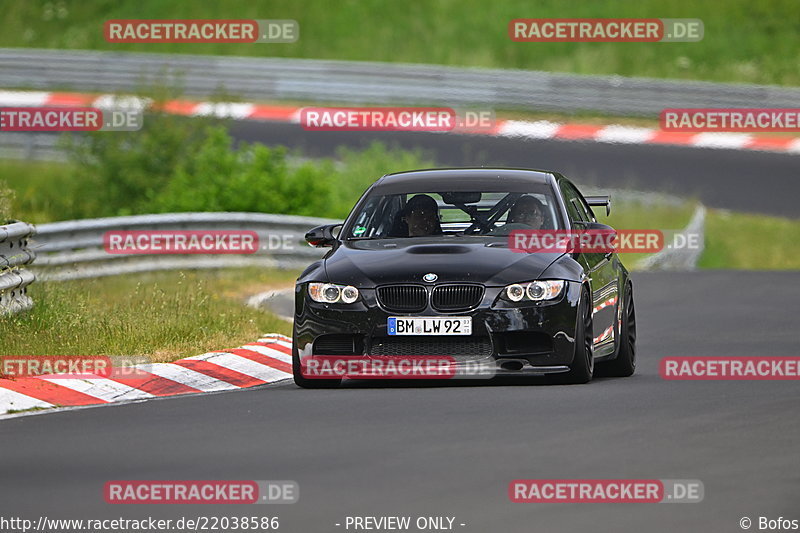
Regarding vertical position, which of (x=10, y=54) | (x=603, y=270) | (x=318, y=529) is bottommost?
(x=318, y=529)

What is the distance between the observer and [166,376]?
1223 cm

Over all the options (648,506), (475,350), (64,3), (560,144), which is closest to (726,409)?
(475,350)

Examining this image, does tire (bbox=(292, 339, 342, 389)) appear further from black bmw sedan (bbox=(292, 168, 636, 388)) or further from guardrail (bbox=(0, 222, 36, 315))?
guardrail (bbox=(0, 222, 36, 315))

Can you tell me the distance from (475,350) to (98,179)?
1840 centimetres

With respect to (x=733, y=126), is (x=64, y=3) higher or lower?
higher

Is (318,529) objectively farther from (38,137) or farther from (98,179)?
(38,137)

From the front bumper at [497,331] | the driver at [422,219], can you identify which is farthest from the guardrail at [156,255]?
the front bumper at [497,331]

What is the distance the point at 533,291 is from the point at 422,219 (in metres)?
1.43

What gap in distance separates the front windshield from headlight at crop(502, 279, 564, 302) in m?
0.99

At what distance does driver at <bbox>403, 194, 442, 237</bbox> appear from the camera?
1245cm

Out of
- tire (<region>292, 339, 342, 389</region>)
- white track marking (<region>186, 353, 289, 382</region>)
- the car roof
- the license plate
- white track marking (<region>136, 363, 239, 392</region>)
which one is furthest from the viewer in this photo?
white track marking (<region>186, 353, 289, 382</region>)

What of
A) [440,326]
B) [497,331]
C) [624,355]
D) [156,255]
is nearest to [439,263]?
[440,326]

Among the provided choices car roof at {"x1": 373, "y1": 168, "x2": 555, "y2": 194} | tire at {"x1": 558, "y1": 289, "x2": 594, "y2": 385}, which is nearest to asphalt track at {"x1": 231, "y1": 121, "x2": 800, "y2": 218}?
car roof at {"x1": 373, "y1": 168, "x2": 555, "y2": 194}

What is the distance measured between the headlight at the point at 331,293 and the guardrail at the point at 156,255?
718cm
